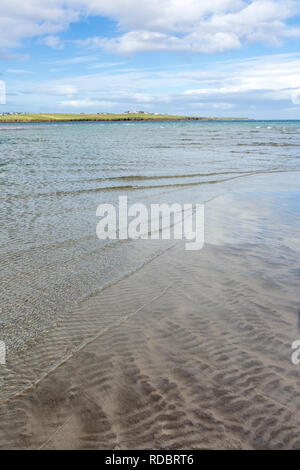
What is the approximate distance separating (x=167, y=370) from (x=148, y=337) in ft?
2.30

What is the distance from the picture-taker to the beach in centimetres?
333

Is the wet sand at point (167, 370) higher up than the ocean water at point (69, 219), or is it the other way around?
the ocean water at point (69, 219)

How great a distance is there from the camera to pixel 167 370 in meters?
4.05

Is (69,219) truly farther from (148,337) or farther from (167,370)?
(167,370)

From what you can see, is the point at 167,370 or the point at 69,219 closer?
the point at 167,370

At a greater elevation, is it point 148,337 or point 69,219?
point 69,219

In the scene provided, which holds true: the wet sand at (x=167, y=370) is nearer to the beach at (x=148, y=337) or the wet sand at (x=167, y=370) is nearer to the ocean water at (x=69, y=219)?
the beach at (x=148, y=337)

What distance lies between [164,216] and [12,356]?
748 cm

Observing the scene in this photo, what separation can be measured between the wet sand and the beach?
0.6 inches

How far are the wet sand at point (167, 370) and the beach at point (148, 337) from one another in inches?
0.6

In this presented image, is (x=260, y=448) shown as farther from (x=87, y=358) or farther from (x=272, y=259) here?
(x=272, y=259)

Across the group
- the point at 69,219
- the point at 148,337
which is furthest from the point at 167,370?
the point at 69,219

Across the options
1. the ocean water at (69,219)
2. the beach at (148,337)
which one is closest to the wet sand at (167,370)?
the beach at (148,337)

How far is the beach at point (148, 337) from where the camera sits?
3326 mm
